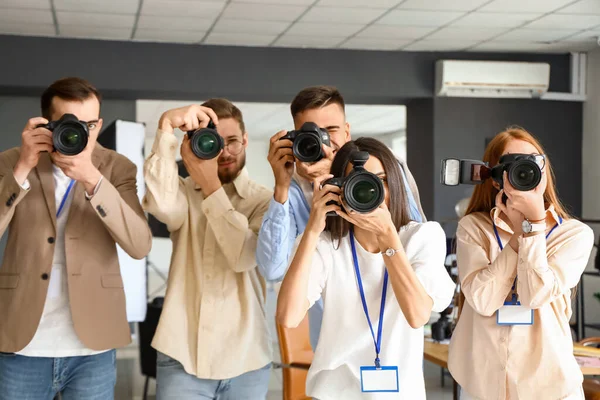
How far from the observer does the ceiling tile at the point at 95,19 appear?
18.6 feet

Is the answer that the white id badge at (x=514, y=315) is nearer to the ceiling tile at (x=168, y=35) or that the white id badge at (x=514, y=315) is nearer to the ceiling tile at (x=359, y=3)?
the ceiling tile at (x=359, y=3)

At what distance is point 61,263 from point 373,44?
5.33 metres

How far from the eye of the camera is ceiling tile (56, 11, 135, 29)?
5.68 m

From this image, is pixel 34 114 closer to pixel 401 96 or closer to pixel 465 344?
pixel 401 96

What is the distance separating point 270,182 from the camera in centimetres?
1558

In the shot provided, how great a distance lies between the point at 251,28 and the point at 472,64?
90.7 inches

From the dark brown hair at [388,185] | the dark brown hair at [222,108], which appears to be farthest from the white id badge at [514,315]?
the dark brown hair at [222,108]

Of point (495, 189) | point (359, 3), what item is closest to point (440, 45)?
point (359, 3)

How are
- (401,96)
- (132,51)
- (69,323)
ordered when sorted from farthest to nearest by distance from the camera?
(401,96)
(132,51)
(69,323)

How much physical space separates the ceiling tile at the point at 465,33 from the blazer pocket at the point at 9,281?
5009 millimetres

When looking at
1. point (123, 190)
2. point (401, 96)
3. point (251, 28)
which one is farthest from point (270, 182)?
point (123, 190)

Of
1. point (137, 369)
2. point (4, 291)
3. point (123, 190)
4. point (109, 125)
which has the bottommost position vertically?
point (137, 369)

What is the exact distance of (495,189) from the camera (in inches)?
82.0

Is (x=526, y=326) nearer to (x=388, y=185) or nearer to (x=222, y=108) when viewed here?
(x=388, y=185)
